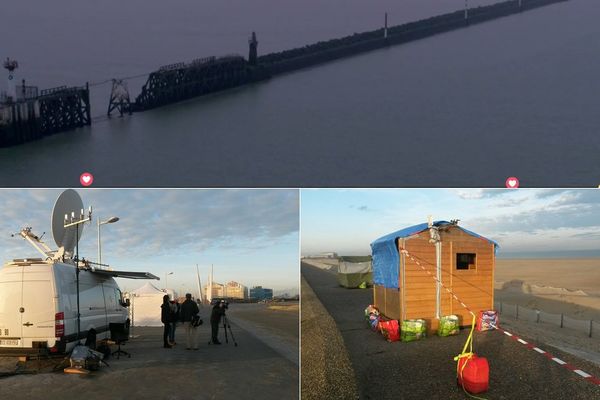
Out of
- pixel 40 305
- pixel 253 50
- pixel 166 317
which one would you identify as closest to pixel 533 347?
pixel 166 317

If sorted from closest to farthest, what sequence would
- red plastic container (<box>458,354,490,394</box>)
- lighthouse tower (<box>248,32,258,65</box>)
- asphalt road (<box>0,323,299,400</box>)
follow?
red plastic container (<box>458,354,490,394</box>) → asphalt road (<box>0,323,299,400</box>) → lighthouse tower (<box>248,32,258,65</box>)

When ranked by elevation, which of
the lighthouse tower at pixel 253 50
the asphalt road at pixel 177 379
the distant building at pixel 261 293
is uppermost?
the lighthouse tower at pixel 253 50

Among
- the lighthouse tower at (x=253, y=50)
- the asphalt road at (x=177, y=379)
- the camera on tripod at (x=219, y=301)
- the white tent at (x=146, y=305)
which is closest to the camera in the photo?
the asphalt road at (x=177, y=379)

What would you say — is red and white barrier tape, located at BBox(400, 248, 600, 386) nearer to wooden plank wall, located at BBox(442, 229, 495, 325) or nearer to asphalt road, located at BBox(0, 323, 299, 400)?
wooden plank wall, located at BBox(442, 229, 495, 325)

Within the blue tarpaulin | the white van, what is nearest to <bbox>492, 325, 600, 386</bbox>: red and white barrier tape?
the blue tarpaulin

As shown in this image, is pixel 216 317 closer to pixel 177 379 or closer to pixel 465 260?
pixel 177 379

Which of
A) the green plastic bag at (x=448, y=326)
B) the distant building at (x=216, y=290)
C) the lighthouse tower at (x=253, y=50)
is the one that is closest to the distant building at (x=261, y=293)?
the distant building at (x=216, y=290)

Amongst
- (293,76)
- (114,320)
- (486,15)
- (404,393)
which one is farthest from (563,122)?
(114,320)

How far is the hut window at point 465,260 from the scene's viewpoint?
2.62 m

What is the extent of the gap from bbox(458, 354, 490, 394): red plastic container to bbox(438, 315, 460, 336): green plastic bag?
0.47 ft

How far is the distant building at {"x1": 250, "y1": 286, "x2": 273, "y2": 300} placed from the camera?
263cm

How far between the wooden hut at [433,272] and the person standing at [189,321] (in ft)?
3.19

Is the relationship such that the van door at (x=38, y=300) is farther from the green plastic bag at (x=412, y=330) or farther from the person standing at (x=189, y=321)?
the green plastic bag at (x=412, y=330)

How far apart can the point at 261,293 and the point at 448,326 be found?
0.98 meters
